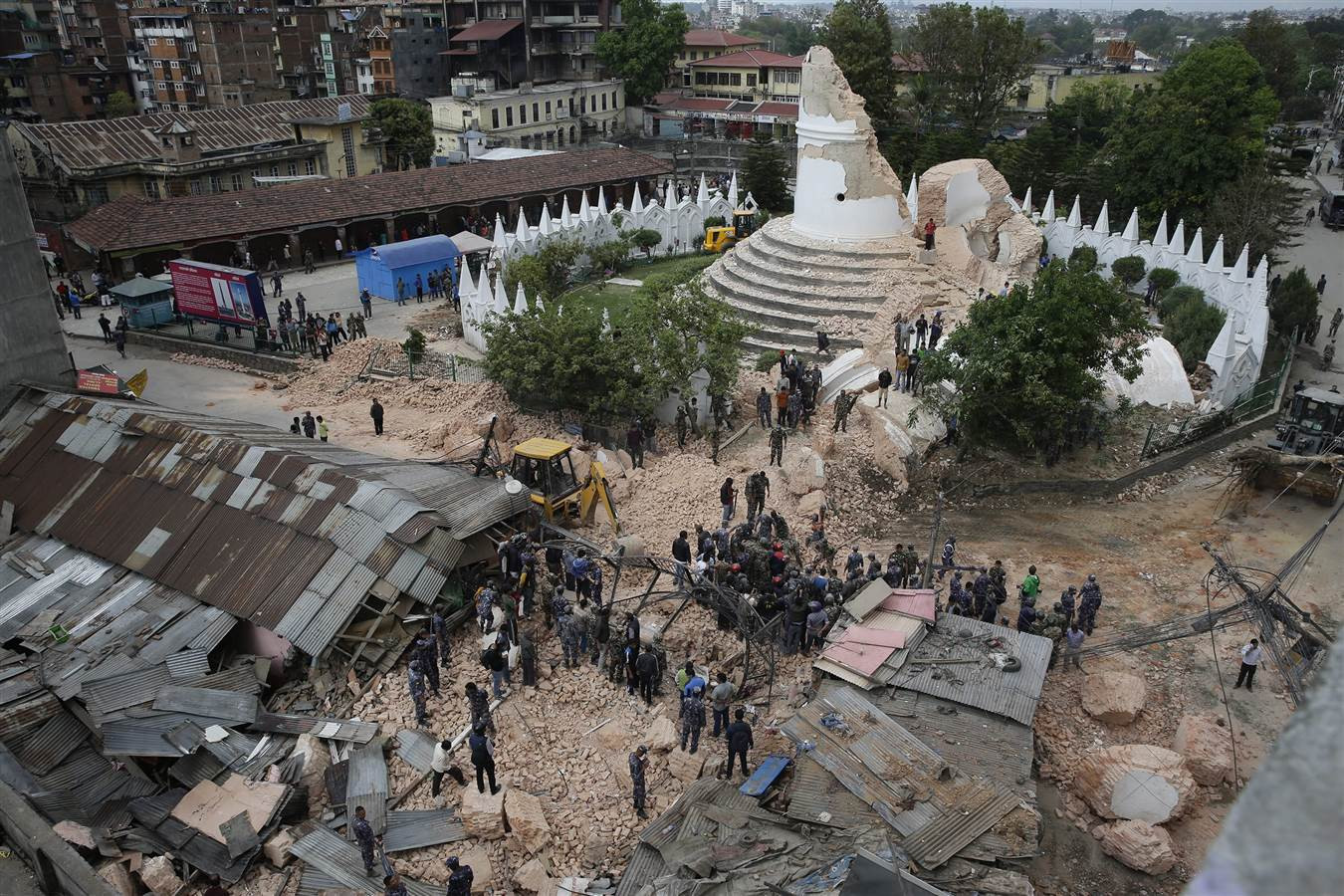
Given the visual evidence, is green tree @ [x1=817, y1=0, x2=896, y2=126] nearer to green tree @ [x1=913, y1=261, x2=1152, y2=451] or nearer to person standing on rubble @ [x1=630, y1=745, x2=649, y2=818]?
green tree @ [x1=913, y1=261, x2=1152, y2=451]

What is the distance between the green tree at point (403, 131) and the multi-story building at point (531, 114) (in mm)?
1971

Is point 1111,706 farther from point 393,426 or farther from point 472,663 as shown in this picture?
point 393,426

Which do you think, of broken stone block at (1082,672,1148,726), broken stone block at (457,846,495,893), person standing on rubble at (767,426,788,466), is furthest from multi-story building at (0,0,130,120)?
broken stone block at (1082,672,1148,726)

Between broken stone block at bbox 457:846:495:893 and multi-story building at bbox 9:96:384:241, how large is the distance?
3289 centimetres

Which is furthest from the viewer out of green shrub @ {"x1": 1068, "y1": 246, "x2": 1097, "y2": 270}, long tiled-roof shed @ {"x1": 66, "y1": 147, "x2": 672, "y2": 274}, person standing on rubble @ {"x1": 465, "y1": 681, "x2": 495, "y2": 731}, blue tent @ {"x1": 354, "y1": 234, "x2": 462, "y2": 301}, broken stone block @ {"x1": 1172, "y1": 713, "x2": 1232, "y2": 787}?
green shrub @ {"x1": 1068, "y1": 246, "x2": 1097, "y2": 270}

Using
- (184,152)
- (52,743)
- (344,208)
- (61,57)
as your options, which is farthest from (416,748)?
(61,57)

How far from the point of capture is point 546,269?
106 ft

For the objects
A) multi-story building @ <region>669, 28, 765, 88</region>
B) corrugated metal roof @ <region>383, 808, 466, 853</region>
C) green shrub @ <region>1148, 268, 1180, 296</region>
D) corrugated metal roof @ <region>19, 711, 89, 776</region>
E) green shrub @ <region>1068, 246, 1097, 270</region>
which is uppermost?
multi-story building @ <region>669, 28, 765, 88</region>

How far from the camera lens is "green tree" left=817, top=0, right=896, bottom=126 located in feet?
165

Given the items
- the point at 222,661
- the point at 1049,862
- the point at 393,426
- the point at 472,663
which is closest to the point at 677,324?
the point at 393,426

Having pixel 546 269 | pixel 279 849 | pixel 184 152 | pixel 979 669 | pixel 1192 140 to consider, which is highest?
pixel 1192 140

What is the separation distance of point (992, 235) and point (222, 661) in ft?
89.1

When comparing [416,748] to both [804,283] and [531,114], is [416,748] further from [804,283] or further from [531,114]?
[531,114]

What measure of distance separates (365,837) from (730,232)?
30.3m
